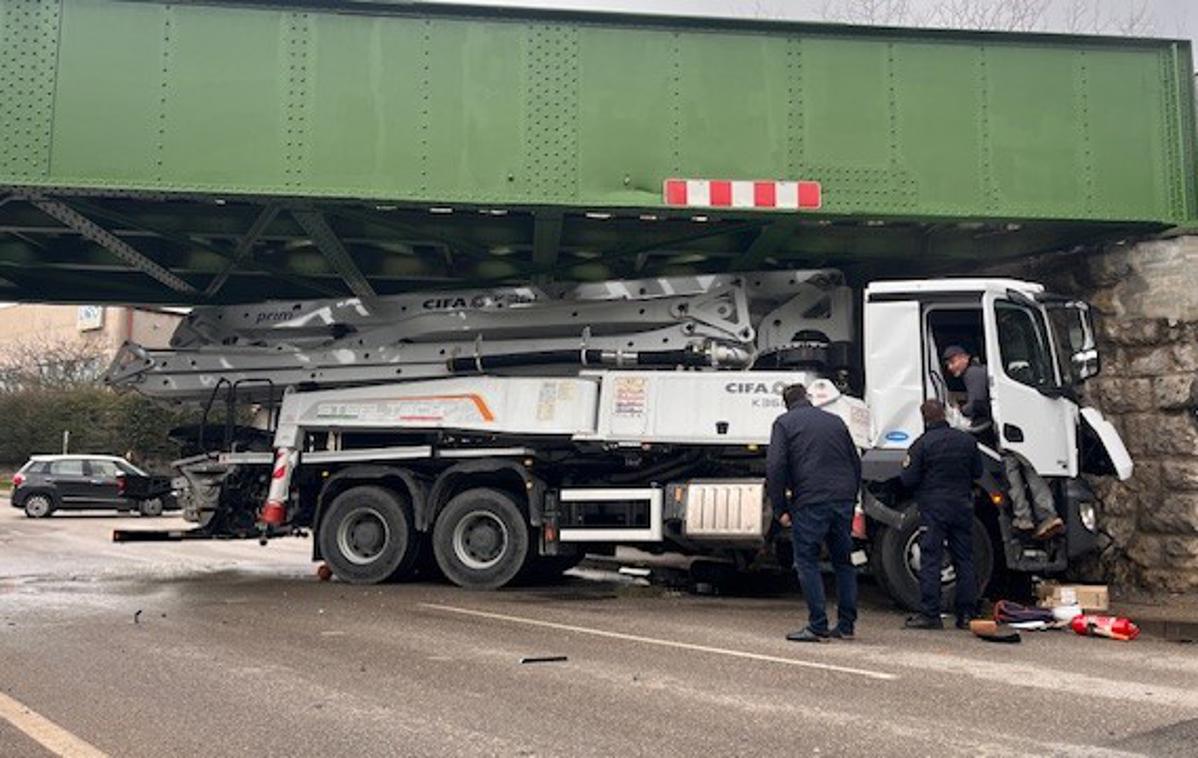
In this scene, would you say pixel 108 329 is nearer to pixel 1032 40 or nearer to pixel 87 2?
pixel 87 2

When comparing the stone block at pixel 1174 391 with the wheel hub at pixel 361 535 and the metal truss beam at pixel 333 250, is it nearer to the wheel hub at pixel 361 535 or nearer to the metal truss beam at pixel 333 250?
the wheel hub at pixel 361 535

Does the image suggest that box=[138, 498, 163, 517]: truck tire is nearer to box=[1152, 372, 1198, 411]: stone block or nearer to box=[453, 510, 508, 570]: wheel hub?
box=[453, 510, 508, 570]: wheel hub

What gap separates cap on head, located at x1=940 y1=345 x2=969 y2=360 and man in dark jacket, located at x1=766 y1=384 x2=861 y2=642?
1916mm

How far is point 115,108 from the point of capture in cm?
892

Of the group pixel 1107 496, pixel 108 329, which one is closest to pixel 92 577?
pixel 1107 496

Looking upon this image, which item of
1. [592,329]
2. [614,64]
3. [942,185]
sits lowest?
[592,329]

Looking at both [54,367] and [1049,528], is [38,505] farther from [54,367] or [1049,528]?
[1049,528]

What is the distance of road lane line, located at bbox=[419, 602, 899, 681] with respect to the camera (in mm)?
6148

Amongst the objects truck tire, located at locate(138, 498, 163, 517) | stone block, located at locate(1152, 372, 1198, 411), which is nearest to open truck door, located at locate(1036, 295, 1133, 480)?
stone block, located at locate(1152, 372, 1198, 411)

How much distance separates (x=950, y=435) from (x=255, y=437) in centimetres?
716

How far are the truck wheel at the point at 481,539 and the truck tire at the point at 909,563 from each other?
3.37m

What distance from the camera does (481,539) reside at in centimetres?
1030

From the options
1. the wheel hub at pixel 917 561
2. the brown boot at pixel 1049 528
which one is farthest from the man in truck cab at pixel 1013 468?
the wheel hub at pixel 917 561

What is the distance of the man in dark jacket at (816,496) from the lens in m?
7.34
